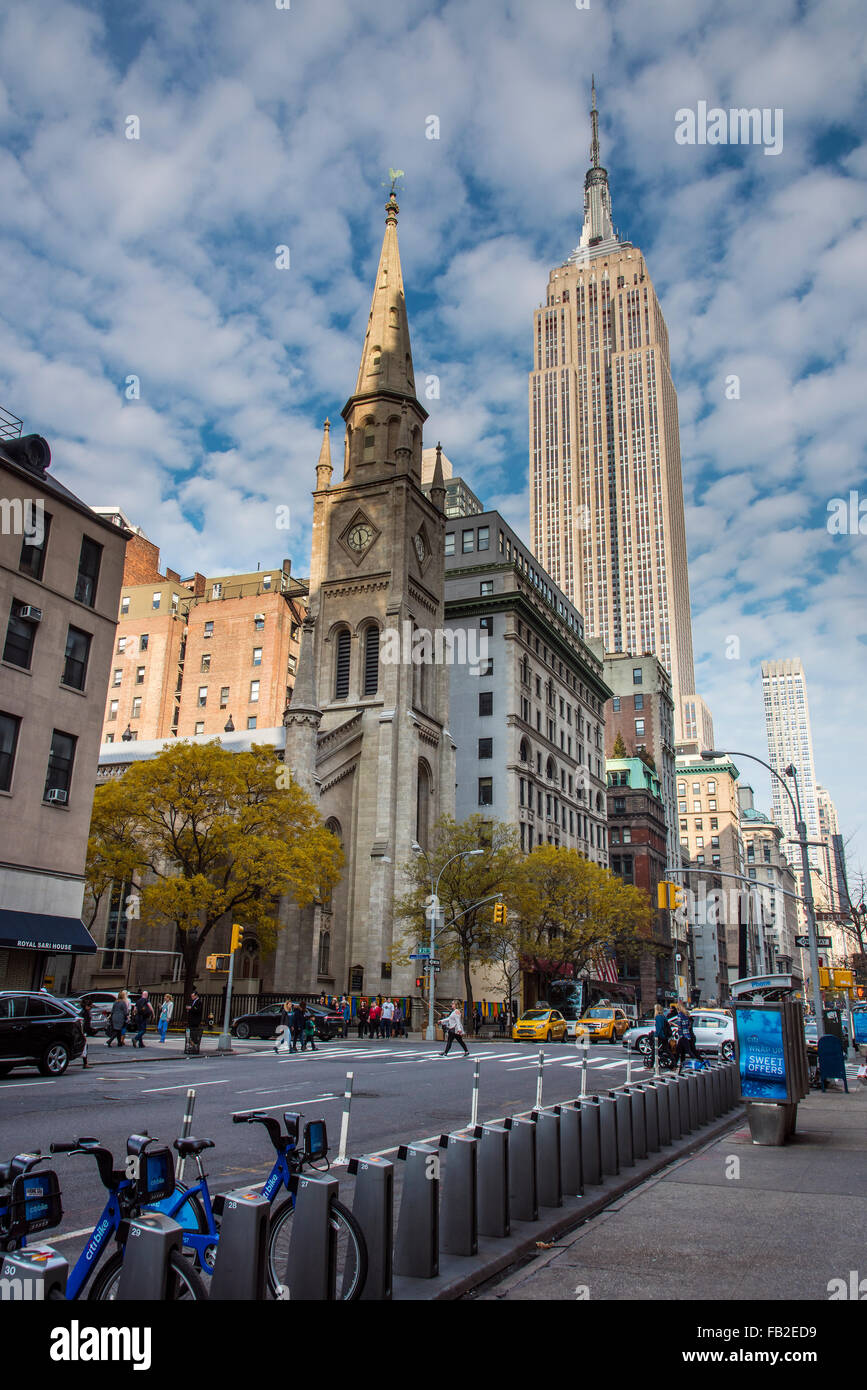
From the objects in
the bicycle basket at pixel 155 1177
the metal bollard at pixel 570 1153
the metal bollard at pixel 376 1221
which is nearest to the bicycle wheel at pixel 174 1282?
the bicycle basket at pixel 155 1177

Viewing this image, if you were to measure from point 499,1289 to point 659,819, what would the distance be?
3617 inches

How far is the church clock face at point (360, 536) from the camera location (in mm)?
57250

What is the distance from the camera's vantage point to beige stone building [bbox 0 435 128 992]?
27.6 meters

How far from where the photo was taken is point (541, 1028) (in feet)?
133

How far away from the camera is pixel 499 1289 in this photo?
652 centimetres

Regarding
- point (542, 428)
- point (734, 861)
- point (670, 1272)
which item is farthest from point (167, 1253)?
point (542, 428)

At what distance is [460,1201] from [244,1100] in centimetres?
983

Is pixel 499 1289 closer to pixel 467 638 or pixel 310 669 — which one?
pixel 310 669

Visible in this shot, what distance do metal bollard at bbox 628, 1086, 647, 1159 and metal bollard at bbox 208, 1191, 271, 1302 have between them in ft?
25.8

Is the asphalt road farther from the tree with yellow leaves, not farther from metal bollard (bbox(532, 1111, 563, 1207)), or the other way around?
the tree with yellow leaves

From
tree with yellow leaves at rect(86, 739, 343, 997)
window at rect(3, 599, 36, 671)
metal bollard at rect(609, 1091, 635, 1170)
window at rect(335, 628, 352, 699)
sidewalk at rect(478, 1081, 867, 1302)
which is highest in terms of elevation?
window at rect(335, 628, 352, 699)

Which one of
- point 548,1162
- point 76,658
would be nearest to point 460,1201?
point 548,1162

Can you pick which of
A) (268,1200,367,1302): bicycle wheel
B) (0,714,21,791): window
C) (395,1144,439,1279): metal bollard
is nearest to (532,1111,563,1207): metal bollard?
(395,1144,439,1279): metal bollard

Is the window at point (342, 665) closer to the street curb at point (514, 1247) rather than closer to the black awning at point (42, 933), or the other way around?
the black awning at point (42, 933)
